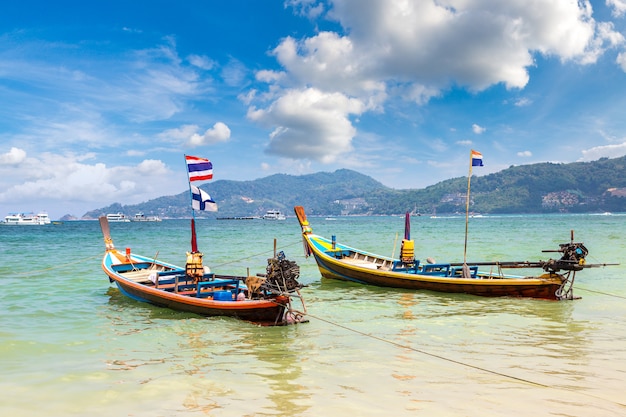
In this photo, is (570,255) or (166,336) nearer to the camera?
(166,336)

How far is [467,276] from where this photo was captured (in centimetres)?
1950

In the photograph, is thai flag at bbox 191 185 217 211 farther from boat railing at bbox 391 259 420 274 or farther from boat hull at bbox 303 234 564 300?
boat railing at bbox 391 259 420 274

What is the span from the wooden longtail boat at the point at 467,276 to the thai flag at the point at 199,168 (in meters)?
9.44

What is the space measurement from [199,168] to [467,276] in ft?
42.1

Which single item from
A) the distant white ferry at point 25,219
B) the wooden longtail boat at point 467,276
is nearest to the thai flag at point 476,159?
the wooden longtail boat at point 467,276

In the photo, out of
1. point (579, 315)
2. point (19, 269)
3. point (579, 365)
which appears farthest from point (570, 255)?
point (19, 269)

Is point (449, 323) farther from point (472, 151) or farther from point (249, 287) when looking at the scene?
point (472, 151)

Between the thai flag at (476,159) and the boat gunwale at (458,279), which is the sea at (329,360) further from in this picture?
the thai flag at (476,159)

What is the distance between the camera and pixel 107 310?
1684cm

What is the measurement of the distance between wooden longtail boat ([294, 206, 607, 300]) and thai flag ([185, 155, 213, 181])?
944cm

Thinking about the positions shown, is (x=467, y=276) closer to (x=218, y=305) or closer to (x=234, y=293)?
(x=234, y=293)

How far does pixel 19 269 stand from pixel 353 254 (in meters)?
23.9

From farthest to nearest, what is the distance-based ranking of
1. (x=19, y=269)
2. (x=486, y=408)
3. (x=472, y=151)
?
1. (x=19, y=269)
2. (x=472, y=151)
3. (x=486, y=408)

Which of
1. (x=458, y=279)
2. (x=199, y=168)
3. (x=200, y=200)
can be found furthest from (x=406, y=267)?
(x=199, y=168)
